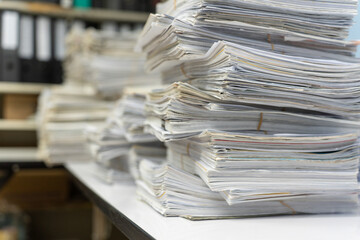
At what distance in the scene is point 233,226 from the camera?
2.64 ft

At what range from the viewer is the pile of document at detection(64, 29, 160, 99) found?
2073mm

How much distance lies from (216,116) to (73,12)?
2264mm

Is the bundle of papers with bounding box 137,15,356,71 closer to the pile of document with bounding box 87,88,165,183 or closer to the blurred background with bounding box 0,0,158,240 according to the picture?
the pile of document with bounding box 87,88,165,183

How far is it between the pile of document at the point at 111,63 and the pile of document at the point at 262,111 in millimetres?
1143

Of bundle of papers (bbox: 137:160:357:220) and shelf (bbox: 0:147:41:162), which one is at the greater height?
bundle of papers (bbox: 137:160:357:220)

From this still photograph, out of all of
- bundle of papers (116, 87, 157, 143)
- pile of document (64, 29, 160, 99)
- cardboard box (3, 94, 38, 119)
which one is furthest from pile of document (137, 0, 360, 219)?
cardboard box (3, 94, 38, 119)

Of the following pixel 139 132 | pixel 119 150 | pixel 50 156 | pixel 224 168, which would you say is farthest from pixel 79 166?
pixel 224 168

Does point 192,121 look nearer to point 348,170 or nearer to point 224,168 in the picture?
point 224,168

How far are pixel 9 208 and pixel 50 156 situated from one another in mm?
1123

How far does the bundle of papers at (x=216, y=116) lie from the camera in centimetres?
88

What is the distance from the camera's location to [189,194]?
2.90 ft

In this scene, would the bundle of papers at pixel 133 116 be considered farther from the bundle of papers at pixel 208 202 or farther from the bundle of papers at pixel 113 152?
the bundle of papers at pixel 208 202

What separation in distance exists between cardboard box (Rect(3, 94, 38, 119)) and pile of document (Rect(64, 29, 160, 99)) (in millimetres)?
922

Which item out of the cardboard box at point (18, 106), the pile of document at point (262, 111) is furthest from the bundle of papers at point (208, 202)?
the cardboard box at point (18, 106)
